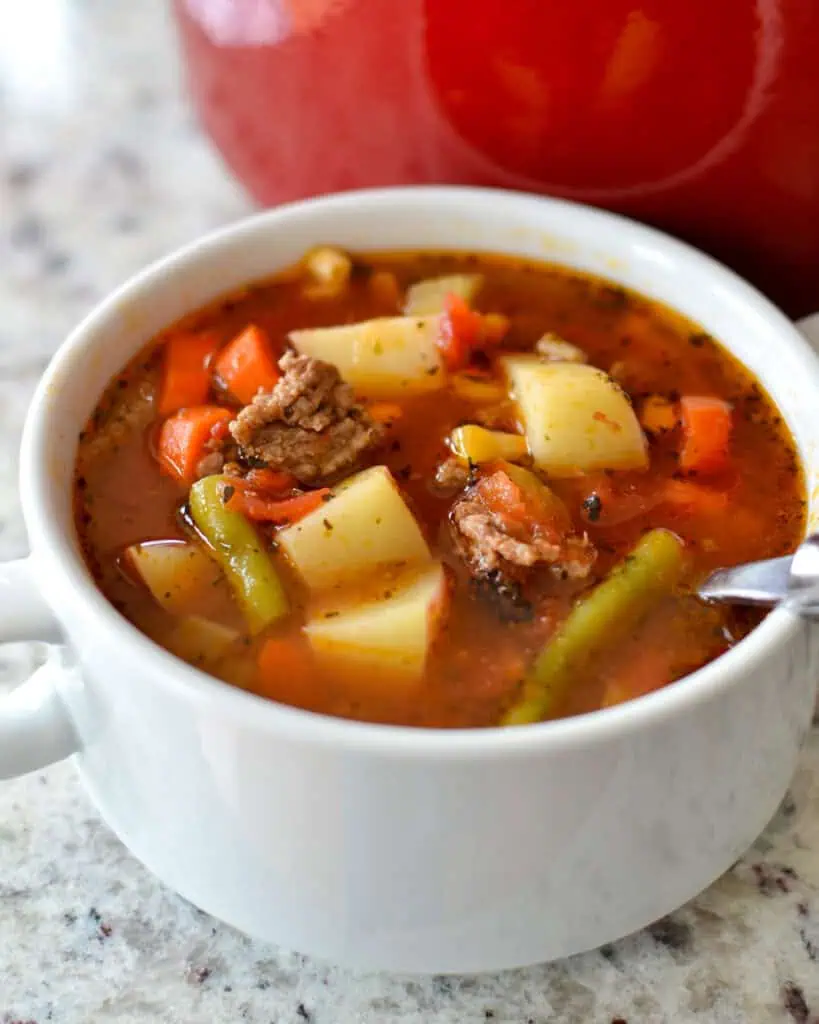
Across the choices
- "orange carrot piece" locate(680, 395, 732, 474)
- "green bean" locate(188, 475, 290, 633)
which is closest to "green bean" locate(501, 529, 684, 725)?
"orange carrot piece" locate(680, 395, 732, 474)

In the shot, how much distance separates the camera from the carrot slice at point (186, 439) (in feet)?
4.11

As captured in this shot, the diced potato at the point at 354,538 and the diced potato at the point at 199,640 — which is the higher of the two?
the diced potato at the point at 354,538

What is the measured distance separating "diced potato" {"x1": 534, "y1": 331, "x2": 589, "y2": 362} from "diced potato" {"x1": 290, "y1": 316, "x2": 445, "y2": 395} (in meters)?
0.11

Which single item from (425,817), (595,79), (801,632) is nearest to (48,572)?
(425,817)

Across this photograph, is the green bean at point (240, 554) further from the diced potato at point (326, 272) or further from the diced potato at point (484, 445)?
the diced potato at point (326, 272)

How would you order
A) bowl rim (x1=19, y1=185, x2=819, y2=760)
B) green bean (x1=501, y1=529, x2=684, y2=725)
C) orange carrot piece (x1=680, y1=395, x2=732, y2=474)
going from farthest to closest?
orange carrot piece (x1=680, y1=395, x2=732, y2=474) < green bean (x1=501, y1=529, x2=684, y2=725) < bowl rim (x1=19, y1=185, x2=819, y2=760)

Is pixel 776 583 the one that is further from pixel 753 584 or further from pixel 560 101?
pixel 560 101

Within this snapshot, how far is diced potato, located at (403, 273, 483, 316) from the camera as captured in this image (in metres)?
1.42

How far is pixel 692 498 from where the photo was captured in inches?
48.4

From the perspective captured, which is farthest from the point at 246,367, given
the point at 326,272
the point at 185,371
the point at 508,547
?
the point at 508,547

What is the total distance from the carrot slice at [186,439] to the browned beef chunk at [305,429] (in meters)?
0.03

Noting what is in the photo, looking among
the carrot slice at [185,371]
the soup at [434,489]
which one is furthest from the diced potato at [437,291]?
the carrot slice at [185,371]

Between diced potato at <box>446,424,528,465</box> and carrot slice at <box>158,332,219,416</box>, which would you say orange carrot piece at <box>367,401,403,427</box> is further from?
carrot slice at <box>158,332,219,416</box>

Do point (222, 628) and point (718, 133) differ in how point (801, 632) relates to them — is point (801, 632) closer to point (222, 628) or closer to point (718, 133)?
point (222, 628)
